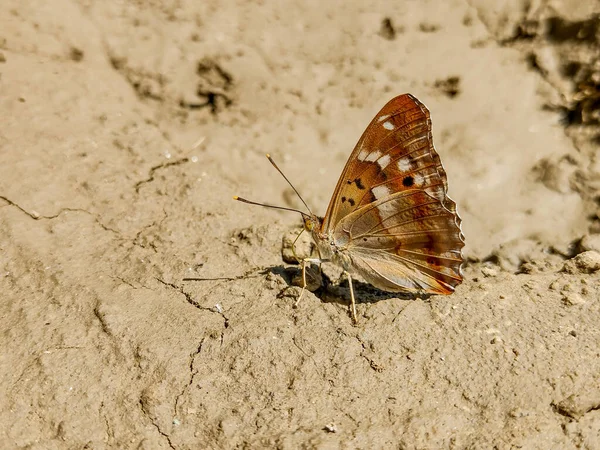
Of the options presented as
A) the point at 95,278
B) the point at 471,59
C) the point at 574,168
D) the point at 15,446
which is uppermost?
the point at 471,59

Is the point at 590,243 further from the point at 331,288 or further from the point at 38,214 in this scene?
the point at 38,214

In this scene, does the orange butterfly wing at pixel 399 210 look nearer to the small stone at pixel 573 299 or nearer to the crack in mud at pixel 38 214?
the small stone at pixel 573 299

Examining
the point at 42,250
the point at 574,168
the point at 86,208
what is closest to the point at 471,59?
the point at 574,168

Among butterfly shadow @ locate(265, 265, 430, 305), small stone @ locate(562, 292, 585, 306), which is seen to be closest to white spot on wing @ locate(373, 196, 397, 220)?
butterfly shadow @ locate(265, 265, 430, 305)

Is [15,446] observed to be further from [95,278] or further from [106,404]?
[95,278]

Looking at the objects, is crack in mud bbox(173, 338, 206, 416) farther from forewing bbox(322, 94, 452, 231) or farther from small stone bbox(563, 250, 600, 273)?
small stone bbox(563, 250, 600, 273)

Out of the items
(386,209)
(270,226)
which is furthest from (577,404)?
(270,226)

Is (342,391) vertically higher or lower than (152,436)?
higher
